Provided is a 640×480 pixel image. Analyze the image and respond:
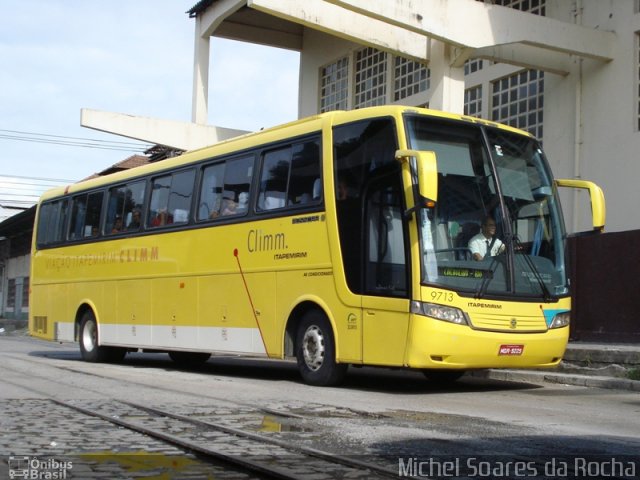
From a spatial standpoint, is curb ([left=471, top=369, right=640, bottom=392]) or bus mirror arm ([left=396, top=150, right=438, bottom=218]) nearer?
bus mirror arm ([left=396, top=150, right=438, bottom=218])

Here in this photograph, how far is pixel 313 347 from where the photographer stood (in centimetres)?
1180

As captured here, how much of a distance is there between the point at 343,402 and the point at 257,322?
3337mm

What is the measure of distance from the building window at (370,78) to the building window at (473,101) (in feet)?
9.70

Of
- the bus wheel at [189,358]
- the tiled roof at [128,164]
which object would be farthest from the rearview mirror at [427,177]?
the tiled roof at [128,164]

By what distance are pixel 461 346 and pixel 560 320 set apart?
1.65 metres

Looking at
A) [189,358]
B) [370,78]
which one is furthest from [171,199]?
[370,78]

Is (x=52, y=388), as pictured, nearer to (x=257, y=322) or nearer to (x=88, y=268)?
(x=257, y=322)

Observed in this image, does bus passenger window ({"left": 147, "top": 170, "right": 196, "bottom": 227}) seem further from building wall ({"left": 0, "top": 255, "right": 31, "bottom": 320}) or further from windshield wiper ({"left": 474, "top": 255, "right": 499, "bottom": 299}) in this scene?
building wall ({"left": 0, "top": 255, "right": 31, "bottom": 320})

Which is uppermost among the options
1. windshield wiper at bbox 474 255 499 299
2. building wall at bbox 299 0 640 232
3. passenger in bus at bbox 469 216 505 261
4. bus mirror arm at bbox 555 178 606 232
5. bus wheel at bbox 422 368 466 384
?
building wall at bbox 299 0 640 232

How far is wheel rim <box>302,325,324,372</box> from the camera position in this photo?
38.2 ft

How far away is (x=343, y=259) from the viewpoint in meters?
11.2

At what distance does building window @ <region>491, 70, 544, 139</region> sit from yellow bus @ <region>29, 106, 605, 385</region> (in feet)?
22.9

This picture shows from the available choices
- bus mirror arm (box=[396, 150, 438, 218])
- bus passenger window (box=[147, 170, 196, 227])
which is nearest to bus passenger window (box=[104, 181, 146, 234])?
bus passenger window (box=[147, 170, 196, 227])

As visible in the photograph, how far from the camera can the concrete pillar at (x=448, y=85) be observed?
1805 centimetres
